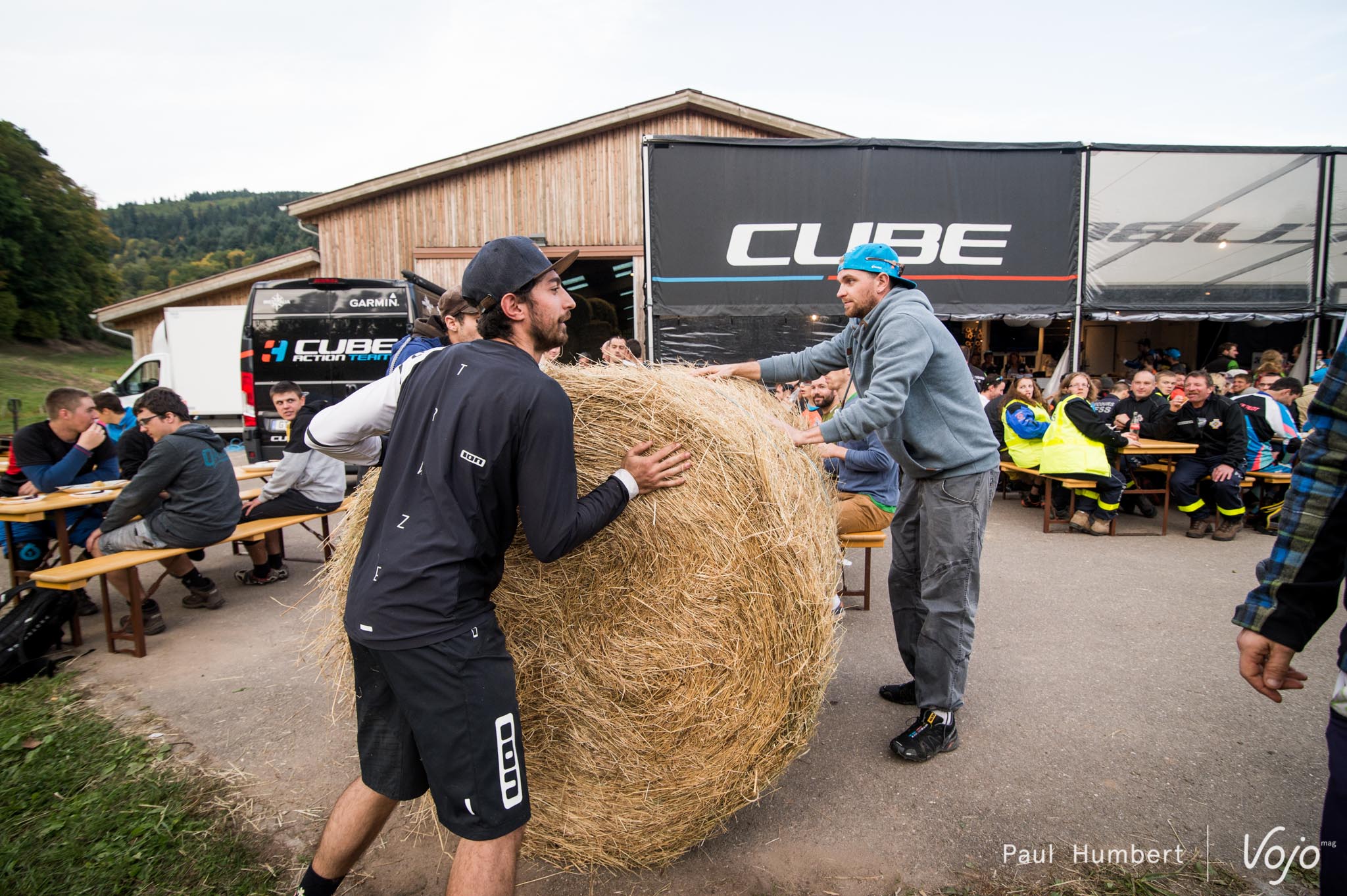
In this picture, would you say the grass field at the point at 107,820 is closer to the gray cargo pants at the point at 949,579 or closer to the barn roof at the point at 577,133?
the gray cargo pants at the point at 949,579

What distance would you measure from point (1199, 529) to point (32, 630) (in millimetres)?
9455

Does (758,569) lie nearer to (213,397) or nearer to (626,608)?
(626,608)

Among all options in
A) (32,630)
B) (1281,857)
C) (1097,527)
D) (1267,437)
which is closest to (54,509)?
(32,630)

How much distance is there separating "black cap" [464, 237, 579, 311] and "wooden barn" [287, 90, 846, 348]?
11369 millimetres

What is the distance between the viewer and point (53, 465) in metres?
5.32

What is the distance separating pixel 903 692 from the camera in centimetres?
347

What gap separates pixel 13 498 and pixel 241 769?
3.78 metres

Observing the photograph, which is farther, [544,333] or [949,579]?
[949,579]

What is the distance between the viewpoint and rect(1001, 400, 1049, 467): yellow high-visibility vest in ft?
23.8

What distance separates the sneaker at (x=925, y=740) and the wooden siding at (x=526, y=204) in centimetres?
1185

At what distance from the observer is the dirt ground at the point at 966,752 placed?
243cm

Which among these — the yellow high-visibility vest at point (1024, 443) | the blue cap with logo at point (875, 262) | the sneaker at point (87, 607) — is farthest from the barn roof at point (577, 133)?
the blue cap with logo at point (875, 262)

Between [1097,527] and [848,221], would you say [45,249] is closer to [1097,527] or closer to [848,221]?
[848,221]

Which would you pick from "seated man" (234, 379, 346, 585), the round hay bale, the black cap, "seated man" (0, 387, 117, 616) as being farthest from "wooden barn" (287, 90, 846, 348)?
the black cap
